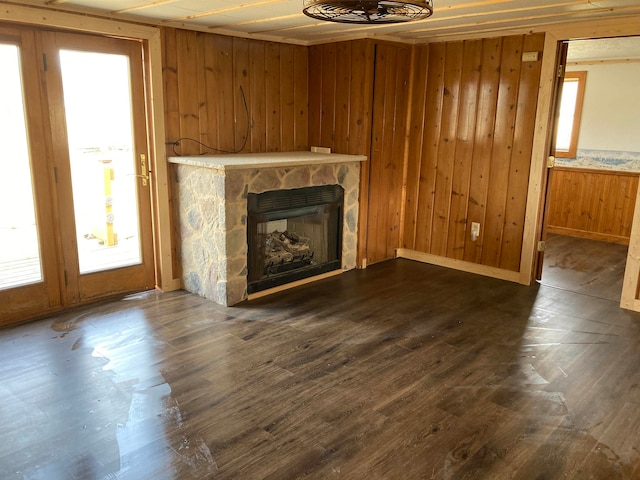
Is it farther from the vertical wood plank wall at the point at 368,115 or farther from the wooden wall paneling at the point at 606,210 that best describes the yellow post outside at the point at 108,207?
the wooden wall paneling at the point at 606,210

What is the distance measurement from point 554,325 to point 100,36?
3946 millimetres

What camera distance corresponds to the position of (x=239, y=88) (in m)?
4.52

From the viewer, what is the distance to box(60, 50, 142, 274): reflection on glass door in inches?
145

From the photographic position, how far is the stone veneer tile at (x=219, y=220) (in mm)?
3812

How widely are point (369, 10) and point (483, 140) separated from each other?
2.94 m

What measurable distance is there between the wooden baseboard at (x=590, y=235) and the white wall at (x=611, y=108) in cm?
106

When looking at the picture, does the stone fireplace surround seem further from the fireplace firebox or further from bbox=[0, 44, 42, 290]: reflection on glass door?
bbox=[0, 44, 42, 290]: reflection on glass door

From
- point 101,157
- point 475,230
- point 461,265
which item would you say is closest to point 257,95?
point 101,157

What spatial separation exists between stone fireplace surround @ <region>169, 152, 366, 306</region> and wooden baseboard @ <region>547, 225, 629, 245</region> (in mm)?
3686

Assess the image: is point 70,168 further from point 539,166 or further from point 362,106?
point 539,166

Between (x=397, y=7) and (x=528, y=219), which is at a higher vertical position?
(x=397, y=7)

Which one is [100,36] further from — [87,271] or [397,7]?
[397,7]

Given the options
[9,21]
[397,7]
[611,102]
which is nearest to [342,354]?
[397,7]

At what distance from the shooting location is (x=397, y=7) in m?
2.11
